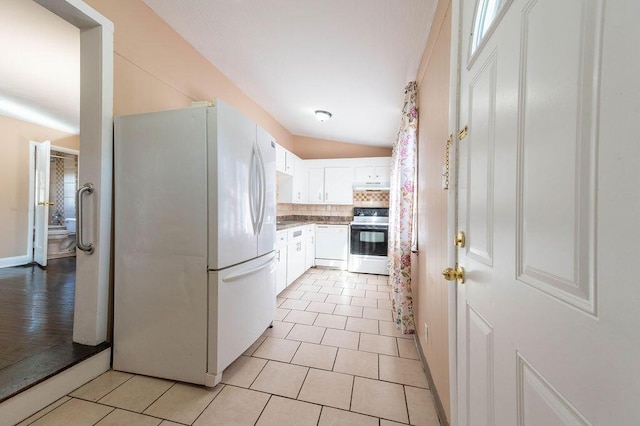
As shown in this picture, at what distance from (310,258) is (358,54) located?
10.5 ft

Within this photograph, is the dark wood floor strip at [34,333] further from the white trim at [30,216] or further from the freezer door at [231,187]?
the freezer door at [231,187]

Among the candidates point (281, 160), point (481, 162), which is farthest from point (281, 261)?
point (481, 162)

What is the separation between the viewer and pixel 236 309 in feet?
5.61

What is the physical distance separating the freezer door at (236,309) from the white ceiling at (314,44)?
1.92 meters

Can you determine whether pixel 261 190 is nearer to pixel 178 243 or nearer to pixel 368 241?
pixel 178 243

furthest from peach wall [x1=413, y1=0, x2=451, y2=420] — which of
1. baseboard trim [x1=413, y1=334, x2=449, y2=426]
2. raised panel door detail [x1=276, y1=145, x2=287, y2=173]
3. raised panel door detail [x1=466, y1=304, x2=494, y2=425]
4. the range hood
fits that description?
the range hood

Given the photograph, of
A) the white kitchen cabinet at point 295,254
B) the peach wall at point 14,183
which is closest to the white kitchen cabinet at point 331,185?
the white kitchen cabinet at point 295,254

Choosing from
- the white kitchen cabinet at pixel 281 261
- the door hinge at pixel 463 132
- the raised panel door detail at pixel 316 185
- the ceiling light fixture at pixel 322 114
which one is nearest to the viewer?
the door hinge at pixel 463 132

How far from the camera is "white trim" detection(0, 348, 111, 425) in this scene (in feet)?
3.94

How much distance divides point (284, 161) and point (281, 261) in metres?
1.74

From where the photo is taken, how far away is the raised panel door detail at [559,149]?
379mm

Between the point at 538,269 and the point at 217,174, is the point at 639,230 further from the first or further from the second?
the point at 217,174

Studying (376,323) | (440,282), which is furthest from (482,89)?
(376,323)

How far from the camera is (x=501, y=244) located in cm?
65
